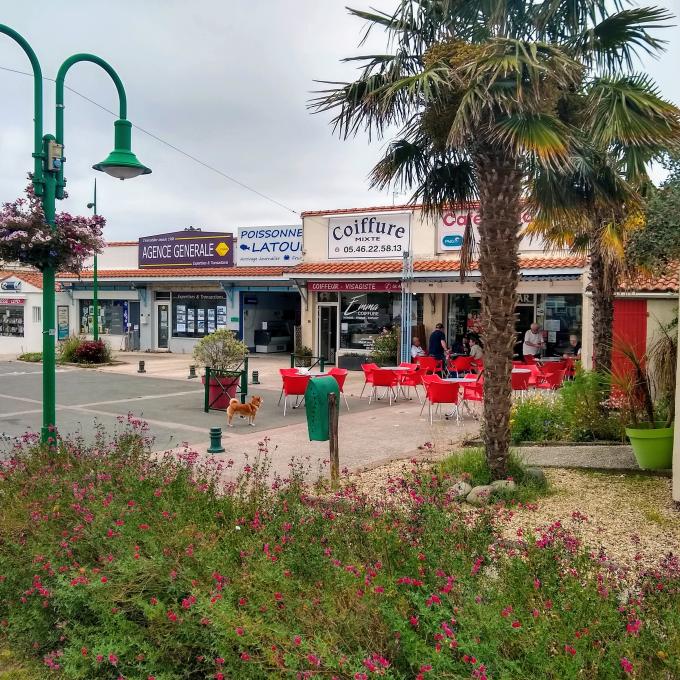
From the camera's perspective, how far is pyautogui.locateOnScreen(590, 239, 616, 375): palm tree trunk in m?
10.4

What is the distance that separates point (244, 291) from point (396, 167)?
1780 centimetres

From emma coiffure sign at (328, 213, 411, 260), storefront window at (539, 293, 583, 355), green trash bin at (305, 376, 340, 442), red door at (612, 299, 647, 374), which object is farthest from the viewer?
emma coiffure sign at (328, 213, 411, 260)

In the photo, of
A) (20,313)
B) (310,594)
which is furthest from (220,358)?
(20,313)

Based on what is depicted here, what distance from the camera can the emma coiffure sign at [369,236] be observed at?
20297 mm

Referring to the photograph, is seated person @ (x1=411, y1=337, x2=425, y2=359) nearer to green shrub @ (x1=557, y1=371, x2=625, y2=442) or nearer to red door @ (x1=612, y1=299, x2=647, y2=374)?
red door @ (x1=612, y1=299, x2=647, y2=374)

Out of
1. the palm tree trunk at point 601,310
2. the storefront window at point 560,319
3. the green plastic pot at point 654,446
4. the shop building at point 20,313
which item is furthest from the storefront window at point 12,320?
the green plastic pot at point 654,446

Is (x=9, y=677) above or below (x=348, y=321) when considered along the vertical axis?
below

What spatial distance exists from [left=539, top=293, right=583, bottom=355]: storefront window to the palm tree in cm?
1086

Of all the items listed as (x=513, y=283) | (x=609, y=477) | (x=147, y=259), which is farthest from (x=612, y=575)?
(x=147, y=259)

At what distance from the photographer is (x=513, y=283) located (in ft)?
22.9

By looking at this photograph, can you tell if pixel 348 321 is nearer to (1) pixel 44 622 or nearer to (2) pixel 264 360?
(2) pixel 264 360

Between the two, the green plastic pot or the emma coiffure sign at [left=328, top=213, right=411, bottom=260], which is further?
the emma coiffure sign at [left=328, top=213, right=411, bottom=260]

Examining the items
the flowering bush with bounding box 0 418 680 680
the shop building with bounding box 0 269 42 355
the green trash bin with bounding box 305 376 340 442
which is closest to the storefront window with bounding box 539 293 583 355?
the green trash bin with bounding box 305 376 340 442

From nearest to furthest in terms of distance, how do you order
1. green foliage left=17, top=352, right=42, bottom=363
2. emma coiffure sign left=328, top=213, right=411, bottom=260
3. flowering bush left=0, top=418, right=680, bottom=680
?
1. flowering bush left=0, top=418, right=680, bottom=680
2. emma coiffure sign left=328, top=213, right=411, bottom=260
3. green foliage left=17, top=352, right=42, bottom=363
